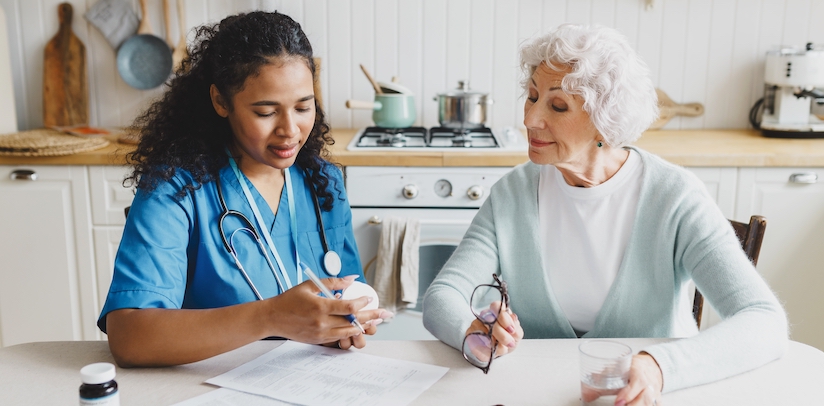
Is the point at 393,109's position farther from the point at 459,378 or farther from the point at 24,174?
the point at 459,378

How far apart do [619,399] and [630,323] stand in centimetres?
48

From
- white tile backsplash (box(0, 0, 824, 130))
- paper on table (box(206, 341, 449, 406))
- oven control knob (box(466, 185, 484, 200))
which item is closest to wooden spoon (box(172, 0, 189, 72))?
white tile backsplash (box(0, 0, 824, 130))

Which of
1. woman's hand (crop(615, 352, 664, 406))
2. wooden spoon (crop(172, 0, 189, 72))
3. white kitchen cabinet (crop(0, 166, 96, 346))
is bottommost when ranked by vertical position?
white kitchen cabinet (crop(0, 166, 96, 346))

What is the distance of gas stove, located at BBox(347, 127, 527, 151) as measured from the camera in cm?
249

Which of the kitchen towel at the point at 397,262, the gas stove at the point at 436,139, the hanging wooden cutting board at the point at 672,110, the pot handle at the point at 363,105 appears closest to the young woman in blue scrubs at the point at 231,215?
the kitchen towel at the point at 397,262

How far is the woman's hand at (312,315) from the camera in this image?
1.10 meters

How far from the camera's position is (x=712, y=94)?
2.95 m

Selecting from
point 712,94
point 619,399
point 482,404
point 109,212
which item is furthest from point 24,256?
point 712,94

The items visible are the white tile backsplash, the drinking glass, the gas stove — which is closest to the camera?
the drinking glass

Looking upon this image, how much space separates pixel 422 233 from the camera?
244 centimetres

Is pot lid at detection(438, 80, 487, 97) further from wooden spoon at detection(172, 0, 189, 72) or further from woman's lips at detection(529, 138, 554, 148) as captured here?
Answer: woman's lips at detection(529, 138, 554, 148)

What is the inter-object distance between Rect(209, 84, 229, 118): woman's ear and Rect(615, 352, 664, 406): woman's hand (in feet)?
2.88

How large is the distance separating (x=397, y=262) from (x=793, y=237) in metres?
1.34

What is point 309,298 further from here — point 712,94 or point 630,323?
point 712,94
